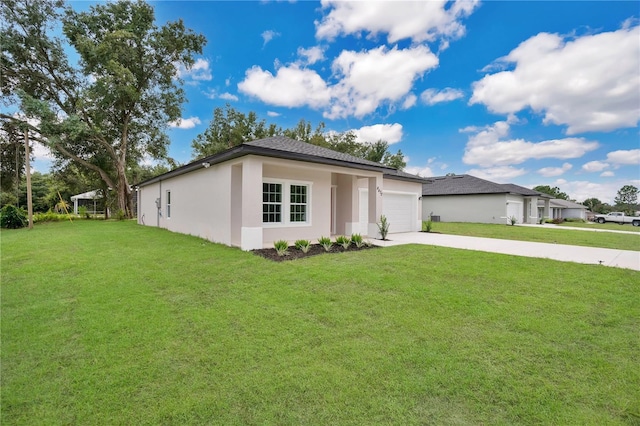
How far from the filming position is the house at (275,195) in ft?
27.6

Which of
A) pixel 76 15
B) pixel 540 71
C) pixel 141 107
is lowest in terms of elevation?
pixel 540 71

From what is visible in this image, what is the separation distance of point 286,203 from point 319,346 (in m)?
7.24

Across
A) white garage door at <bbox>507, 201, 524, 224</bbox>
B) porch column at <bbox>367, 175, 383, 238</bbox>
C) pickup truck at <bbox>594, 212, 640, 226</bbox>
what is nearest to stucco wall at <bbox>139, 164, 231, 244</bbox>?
porch column at <bbox>367, 175, 383, 238</bbox>

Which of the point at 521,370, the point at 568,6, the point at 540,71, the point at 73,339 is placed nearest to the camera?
the point at 521,370

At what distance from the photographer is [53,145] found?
59.0 ft

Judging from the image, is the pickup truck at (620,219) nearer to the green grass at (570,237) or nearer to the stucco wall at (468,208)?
the stucco wall at (468,208)

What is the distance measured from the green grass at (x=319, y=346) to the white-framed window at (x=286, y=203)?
3.85 m

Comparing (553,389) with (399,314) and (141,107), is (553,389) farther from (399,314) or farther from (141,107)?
(141,107)

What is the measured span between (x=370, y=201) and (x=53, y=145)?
20.7 meters

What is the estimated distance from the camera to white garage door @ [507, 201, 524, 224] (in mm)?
23953

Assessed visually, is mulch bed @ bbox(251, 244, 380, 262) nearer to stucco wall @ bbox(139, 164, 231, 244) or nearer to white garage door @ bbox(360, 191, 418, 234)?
stucco wall @ bbox(139, 164, 231, 244)

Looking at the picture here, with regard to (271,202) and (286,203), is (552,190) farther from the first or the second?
(271,202)

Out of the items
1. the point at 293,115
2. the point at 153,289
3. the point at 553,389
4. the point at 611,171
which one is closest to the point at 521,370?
the point at 553,389

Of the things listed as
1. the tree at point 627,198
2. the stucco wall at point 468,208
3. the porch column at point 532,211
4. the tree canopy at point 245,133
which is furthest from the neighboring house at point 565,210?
the tree at point 627,198
